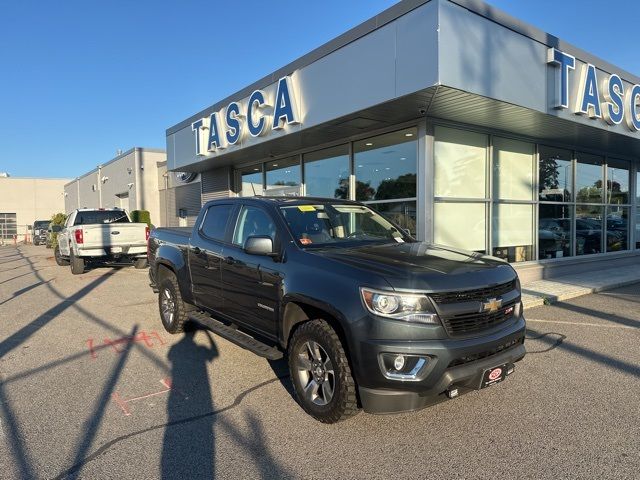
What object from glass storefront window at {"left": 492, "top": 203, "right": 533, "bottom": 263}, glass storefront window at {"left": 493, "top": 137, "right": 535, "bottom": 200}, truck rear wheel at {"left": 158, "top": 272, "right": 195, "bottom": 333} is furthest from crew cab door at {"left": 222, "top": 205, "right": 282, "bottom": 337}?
glass storefront window at {"left": 493, "top": 137, "right": 535, "bottom": 200}

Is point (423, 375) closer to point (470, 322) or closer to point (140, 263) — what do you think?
point (470, 322)

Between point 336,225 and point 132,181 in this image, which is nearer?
point 336,225

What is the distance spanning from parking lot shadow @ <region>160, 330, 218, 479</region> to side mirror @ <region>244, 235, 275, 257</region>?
1452 millimetres

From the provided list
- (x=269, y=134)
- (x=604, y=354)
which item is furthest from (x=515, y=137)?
(x=604, y=354)

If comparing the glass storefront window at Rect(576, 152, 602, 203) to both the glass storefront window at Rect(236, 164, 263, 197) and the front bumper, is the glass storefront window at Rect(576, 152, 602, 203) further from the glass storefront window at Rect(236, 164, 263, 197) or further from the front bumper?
the front bumper

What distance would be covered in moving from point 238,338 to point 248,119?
7.85m

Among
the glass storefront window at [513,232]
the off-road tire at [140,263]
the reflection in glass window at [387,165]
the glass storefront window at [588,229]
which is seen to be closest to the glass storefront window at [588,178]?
the glass storefront window at [588,229]

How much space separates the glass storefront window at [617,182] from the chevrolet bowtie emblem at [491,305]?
12322 mm

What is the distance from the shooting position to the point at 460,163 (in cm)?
949

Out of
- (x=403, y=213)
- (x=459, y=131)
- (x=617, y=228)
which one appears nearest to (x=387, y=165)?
(x=403, y=213)

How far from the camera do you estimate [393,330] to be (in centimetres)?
324

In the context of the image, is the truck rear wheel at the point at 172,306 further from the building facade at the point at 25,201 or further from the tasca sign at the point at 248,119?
the building facade at the point at 25,201

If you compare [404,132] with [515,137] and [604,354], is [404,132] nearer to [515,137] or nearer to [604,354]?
[515,137]

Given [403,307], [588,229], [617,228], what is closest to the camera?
[403,307]
